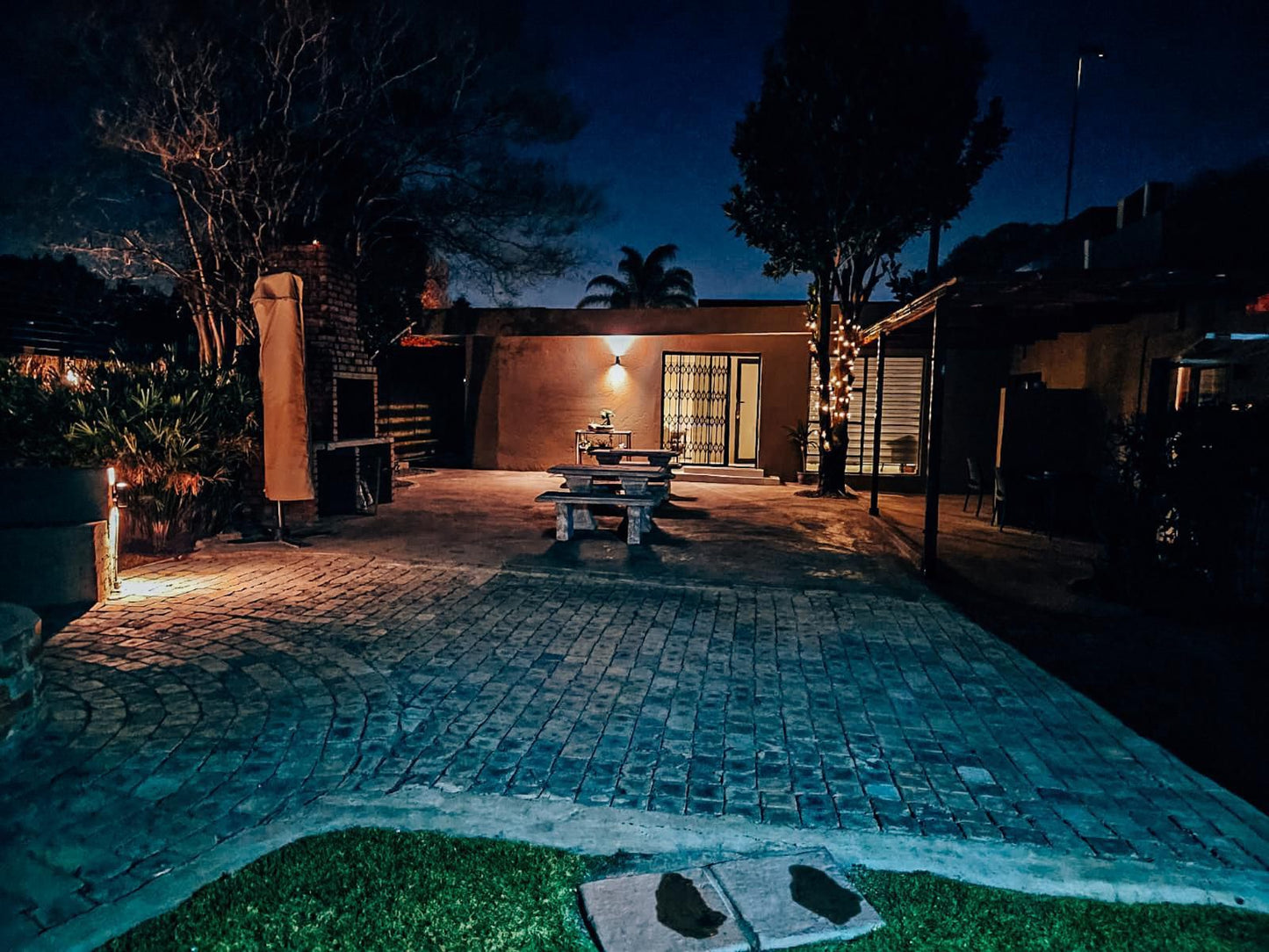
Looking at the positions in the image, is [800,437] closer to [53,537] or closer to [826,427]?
[826,427]

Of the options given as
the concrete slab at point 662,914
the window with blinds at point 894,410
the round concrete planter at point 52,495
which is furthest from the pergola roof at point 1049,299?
the round concrete planter at point 52,495

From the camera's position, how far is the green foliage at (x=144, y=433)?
6.47 m

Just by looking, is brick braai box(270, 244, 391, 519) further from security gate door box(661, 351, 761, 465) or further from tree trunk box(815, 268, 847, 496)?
tree trunk box(815, 268, 847, 496)

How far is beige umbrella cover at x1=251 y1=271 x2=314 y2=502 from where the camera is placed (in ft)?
23.2

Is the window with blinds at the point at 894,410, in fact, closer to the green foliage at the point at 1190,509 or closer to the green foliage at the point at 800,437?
the green foliage at the point at 800,437

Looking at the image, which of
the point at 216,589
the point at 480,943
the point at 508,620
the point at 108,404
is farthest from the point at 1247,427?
the point at 108,404

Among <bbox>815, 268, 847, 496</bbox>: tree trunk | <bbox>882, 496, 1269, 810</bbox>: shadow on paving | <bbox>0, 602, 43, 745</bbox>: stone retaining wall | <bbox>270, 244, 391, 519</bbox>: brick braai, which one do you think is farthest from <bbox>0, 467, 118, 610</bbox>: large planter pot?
<bbox>815, 268, 847, 496</bbox>: tree trunk

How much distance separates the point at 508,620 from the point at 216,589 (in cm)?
238

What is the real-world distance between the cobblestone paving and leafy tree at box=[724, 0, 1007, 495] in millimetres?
7542

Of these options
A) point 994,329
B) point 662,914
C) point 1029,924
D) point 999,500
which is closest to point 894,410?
point 994,329

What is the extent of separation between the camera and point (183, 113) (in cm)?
1046

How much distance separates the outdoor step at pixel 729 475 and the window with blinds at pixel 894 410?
38.8 inches

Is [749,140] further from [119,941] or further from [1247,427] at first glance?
[119,941]

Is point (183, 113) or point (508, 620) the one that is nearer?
point (508, 620)
